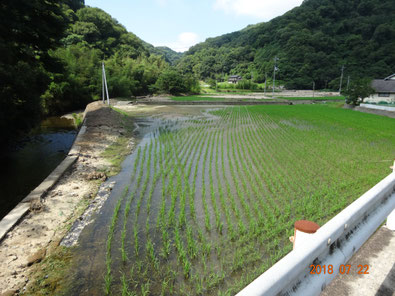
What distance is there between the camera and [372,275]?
157 cm

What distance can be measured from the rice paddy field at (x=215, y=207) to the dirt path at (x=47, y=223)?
0.55 meters

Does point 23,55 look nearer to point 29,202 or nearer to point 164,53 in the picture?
point 29,202

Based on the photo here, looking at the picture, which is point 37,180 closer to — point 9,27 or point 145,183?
point 145,183

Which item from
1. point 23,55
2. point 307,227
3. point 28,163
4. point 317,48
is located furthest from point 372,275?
point 317,48

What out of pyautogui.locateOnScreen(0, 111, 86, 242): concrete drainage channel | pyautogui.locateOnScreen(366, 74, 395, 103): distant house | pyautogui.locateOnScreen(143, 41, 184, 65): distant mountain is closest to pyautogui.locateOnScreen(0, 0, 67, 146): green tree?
pyautogui.locateOnScreen(0, 111, 86, 242): concrete drainage channel

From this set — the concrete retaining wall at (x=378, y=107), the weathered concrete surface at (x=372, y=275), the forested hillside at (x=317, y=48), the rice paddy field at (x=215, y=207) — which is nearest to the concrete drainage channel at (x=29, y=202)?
the rice paddy field at (x=215, y=207)

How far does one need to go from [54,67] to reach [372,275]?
12.6 m

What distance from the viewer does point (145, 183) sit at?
5.34 meters

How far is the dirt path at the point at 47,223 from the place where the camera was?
2.62m

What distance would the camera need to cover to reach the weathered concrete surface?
4.72 feet

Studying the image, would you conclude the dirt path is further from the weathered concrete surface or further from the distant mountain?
the distant mountain

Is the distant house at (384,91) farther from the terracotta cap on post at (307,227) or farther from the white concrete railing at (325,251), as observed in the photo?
the terracotta cap on post at (307,227)

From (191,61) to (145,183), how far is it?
93.2m

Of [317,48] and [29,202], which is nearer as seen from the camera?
[29,202]
